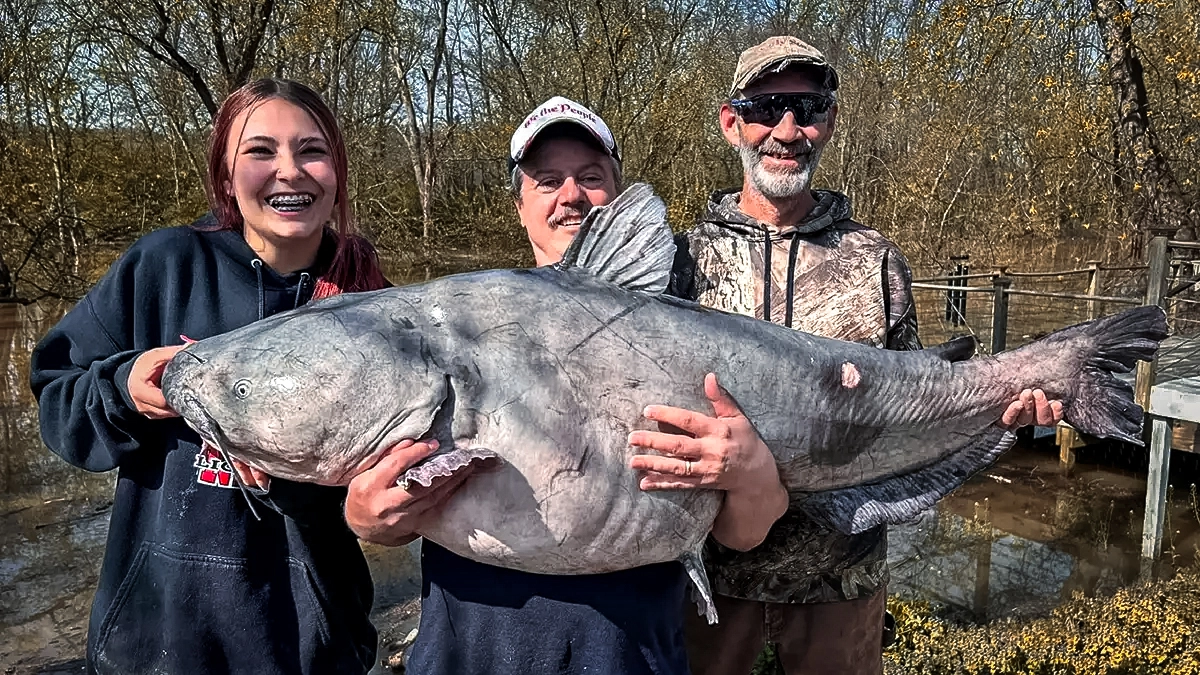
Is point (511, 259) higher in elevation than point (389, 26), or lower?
lower

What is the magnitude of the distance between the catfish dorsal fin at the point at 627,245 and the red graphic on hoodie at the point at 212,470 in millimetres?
993

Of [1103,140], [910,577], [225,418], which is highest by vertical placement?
[1103,140]

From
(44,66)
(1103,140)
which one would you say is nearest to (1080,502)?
(1103,140)

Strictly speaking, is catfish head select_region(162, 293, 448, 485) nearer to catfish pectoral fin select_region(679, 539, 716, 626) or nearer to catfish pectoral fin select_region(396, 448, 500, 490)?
catfish pectoral fin select_region(396, 448, 500, 490)

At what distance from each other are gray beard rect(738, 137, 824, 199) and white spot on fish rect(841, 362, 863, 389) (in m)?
0.61

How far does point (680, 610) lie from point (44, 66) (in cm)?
1438

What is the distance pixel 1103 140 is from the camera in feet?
51.1

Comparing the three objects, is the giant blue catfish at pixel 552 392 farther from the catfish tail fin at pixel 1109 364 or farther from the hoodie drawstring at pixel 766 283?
the hoodie drawstring at pixel 766 283

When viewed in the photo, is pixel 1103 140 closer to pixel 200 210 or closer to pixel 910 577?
pixel 910 577

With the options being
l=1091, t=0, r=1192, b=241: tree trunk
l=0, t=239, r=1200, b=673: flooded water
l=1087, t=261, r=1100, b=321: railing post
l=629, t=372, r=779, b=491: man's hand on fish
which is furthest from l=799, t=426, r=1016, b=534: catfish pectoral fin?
l=1091, t=0, r=1192, b=241: tree trunk

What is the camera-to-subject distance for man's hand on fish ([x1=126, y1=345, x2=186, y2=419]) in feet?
6.06

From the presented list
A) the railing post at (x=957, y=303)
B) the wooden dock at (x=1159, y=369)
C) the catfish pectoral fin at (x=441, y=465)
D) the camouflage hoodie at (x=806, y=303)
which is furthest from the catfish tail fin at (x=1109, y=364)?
the railing post at (x=957, y=303)

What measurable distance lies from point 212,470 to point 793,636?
1.74m

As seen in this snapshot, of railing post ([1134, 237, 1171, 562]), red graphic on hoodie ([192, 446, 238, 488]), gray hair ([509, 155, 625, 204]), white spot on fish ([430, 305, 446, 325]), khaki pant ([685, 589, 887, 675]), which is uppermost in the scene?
gray hair ([509, 155, 625, 204])
